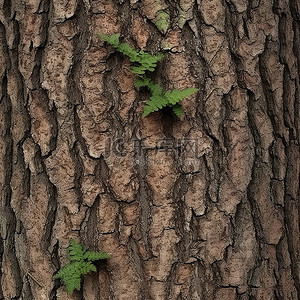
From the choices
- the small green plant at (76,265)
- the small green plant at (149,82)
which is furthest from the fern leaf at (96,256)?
the small green plant at (149,82)

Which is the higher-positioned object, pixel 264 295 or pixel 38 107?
pixel 38 107

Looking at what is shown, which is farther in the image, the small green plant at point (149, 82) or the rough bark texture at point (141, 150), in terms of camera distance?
the rough bark texture at point (141, 150)

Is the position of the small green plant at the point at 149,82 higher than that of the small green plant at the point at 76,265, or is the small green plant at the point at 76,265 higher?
the small green plant at the point at 149,82

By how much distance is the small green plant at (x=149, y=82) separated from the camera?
246 cm

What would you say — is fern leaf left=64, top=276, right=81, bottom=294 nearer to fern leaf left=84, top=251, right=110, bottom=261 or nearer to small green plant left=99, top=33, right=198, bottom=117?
fern leaf left=84, top=251, right=110, bottom=261

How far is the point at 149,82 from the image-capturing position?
2553 mm

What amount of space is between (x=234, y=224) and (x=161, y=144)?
1.74ft

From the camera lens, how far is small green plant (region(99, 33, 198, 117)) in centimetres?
246

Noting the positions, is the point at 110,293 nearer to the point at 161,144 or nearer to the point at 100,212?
the point at 100,212

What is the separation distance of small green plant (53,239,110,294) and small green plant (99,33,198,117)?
0.69 metres

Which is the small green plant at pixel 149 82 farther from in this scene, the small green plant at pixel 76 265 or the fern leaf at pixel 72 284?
the fern leaf at pixel 72 284

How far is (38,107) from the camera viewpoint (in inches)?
104

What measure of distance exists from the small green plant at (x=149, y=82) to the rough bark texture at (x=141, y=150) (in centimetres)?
6

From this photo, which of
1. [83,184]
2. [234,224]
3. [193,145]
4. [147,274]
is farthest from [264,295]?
[83,184]
